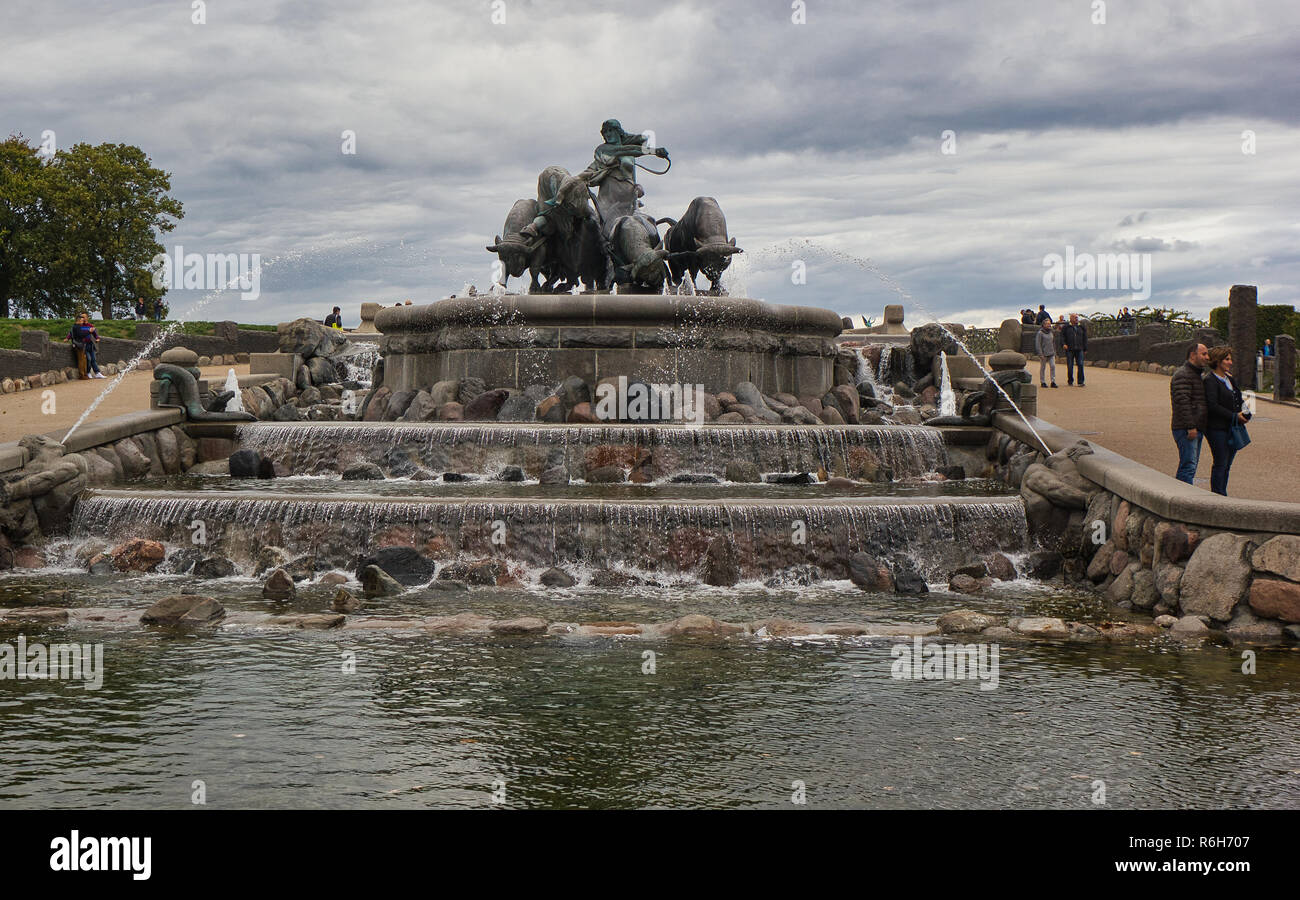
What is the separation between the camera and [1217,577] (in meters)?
9.08

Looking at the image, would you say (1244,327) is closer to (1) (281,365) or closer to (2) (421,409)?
(2) (421,409)

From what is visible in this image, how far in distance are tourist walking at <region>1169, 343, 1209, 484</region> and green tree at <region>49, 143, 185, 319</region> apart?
5557 cm

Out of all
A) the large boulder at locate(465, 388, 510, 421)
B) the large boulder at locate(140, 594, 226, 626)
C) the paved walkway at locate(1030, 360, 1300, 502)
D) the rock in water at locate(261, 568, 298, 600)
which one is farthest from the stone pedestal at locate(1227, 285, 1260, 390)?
the large boulder at locate(140, 594, 226, 626)

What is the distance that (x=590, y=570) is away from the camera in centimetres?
1098

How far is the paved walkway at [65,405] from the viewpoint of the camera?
18.7 meters

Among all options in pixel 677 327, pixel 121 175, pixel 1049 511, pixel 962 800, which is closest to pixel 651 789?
pixel 962 800

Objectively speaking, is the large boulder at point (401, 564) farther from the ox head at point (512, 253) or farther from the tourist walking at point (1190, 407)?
the ox head at point (512, 253)

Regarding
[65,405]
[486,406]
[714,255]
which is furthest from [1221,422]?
[65,405]

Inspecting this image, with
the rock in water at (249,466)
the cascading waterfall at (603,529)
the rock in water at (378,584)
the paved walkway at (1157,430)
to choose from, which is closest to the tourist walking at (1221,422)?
the paved walkway at (1157,430)

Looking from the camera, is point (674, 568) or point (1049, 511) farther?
point (1049, 511)

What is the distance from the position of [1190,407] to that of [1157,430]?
777 cm

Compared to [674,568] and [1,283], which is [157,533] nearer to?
[674,568]

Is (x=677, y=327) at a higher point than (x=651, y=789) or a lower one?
higher

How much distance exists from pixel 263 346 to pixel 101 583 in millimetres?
36082
